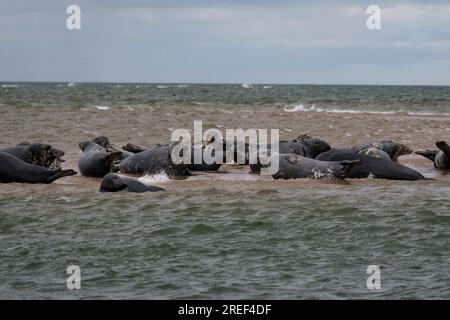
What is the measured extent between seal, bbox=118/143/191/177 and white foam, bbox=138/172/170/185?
9cm

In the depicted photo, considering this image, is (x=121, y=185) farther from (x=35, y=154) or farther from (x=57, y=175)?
(x=35, y=154)

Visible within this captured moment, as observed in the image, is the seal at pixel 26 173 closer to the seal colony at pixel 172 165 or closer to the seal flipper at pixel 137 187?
the seal colony at pixel 172 165

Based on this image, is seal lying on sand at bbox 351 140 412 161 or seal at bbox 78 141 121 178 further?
seal lying on sand at bbox 351 140 412 161

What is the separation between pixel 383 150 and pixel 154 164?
435 cm

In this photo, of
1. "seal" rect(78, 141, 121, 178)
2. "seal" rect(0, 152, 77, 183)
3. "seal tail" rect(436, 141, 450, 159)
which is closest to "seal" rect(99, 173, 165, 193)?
"seal" rect(0, 152, 77, 183)

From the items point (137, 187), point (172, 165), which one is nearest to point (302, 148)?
point (172, 165)

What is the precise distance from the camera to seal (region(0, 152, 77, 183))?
13125 mm

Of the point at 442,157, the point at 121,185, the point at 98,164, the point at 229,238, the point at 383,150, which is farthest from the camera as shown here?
the point at 383,150

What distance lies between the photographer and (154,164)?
13922mm

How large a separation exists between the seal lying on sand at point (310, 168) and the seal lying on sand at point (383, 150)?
120 centimetres

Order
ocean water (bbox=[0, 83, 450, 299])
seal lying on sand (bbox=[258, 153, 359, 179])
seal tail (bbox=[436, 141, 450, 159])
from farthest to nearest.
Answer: seal tail (bbox=[436, 141, 450, 159]) → seal lying on sand (bbox=[258, 153, 359, 179]) → ocean water (bbox=[0, 83, 450, 299])

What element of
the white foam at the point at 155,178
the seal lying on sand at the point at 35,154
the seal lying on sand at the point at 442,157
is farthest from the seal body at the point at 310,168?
the seal lying on sand at the point at 35,154

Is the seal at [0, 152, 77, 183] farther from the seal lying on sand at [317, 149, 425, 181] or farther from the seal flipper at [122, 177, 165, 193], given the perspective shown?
the seal lying on sand at [317, 149, 425, 181]
